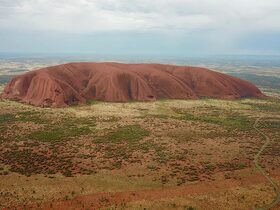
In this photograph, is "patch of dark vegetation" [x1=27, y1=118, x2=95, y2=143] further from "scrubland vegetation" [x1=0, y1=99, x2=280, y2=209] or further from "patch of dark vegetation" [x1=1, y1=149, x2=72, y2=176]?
"patch of dark vegetation" [x1=1, y1=149, x2=72, y2=176]

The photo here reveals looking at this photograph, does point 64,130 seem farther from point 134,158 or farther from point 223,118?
point 223,118

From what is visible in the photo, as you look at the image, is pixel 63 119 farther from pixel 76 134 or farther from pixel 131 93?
pixel 131 93

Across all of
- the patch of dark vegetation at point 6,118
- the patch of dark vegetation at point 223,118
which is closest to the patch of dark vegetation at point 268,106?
the patch of dark vegetation at point 223,118

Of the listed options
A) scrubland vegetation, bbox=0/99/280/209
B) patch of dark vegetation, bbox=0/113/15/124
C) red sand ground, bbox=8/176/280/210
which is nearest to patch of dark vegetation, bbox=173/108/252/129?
scrubland vegetation, bbox=0/99/280/209

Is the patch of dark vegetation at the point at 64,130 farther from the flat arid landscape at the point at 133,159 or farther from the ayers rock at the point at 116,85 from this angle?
the ayers rock at the point at 116,85

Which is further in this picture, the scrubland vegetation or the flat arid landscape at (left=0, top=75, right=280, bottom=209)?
the scrubland vegetation
